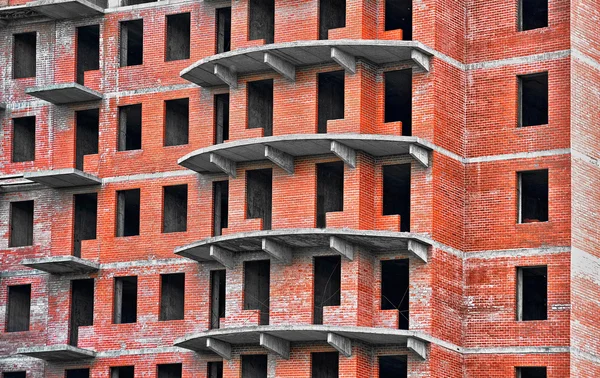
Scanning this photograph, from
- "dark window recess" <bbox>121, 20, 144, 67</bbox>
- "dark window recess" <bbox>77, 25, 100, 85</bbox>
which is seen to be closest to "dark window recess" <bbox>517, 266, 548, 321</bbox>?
"dark window recess" <bbox>121, 20, 144, 67</bbox>

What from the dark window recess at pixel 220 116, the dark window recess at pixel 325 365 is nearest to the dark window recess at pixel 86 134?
the dark window recess at pixel 220 116

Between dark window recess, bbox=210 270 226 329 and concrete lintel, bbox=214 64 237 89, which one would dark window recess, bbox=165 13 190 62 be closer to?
concrete lintel, bbox=214 64 237 89

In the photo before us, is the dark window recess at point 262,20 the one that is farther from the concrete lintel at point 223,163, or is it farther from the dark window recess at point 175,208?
the dark window recess at point 175,208

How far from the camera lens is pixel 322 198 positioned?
231 feet

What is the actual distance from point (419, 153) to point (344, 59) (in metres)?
3.93

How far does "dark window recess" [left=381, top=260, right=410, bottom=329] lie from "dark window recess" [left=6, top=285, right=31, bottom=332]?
1322 centimetres

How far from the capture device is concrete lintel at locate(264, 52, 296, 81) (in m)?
69.7

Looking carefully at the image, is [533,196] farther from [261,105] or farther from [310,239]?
[261,105]

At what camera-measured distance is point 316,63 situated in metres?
70.2

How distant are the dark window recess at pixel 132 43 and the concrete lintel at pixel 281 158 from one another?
957 cm

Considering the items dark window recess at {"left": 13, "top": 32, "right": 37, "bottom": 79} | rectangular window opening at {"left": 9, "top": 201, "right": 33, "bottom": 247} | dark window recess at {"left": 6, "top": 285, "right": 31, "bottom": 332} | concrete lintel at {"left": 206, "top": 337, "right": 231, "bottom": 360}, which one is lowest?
concrete lintel at {"left": 206, "top": 337, "right": 231, "bottom": 360}

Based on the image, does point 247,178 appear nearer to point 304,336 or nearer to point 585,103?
point 304,336

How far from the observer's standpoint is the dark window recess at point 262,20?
72.8 metres

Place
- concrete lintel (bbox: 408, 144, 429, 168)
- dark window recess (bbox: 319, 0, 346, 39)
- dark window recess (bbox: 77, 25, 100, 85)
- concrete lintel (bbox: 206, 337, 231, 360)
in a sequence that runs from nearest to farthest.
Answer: concrete lintel (bbox: 408, 144, 429, 168), concrete lintel (bbox: 206, 337, 231, 360), dark window recess (bbox: 319, 0, 346, 39), dark window recess (bbox: 77, 25, 100, 85)
